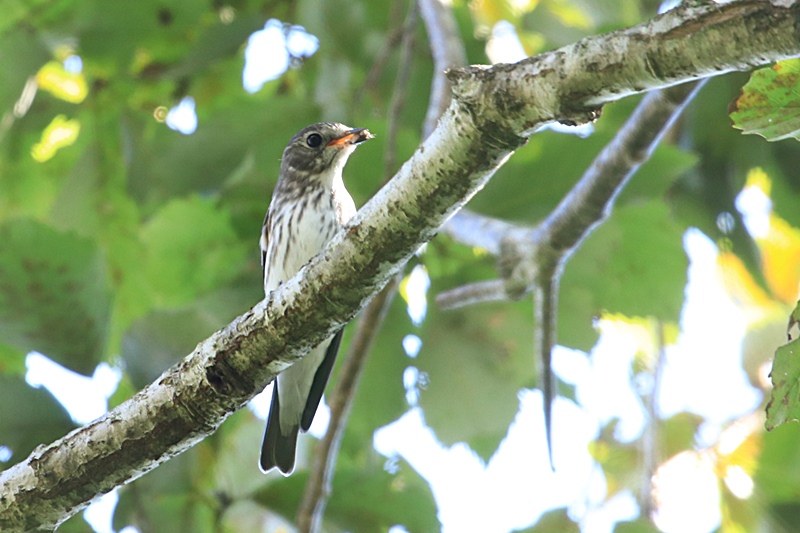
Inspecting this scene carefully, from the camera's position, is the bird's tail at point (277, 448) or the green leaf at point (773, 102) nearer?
the green leaf at point (773, 102)

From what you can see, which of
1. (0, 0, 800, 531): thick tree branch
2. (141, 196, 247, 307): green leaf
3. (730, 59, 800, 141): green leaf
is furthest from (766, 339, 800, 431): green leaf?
(141, 196, 247, 307): green leaf

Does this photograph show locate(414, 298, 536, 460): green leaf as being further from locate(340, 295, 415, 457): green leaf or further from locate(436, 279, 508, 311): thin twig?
locate(436, 279, 508, 311): thin twig

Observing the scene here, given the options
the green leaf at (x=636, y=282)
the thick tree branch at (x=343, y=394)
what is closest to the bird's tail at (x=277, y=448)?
the thick tree branch at (x=343, y=394)

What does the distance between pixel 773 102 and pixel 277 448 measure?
293 cm

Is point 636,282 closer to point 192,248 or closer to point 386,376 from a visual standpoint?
point 386,376

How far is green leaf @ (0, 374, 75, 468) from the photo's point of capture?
3.81 m

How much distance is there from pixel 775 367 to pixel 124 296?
4.44 m

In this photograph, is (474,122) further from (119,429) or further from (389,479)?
(389,479)

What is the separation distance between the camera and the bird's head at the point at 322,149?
439cm

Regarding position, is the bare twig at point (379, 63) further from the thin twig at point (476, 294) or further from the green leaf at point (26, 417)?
the green leaf at point (26, 417)

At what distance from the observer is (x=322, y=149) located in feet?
14.8

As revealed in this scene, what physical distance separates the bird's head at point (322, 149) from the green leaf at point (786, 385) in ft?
8.78

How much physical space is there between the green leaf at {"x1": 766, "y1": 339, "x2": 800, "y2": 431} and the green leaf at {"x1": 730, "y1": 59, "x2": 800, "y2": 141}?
0.41 meters

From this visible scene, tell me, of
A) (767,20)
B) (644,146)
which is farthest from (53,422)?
(767,20)
